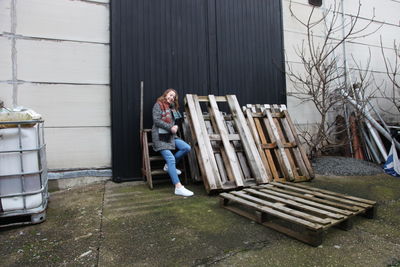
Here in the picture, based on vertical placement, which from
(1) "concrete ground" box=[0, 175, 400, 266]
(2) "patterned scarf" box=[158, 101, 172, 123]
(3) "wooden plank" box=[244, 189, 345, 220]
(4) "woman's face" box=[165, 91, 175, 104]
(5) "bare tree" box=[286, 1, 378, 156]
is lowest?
(1) "concrete ground" box=[0, 175, 400, 266]

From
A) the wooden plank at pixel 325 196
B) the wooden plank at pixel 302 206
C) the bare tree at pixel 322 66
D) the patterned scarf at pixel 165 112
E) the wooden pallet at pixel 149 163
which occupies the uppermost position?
the bare tree at pixel 322 66

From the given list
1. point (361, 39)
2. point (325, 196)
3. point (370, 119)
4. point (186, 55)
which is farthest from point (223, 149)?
point (361, 39)

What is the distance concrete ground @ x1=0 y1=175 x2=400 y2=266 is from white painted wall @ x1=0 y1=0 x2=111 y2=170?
42.8 inches

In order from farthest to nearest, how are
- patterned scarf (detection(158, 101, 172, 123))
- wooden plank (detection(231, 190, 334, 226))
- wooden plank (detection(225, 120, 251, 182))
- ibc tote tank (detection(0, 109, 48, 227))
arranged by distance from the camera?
→ wooden plank (detection(225, 120, 251, 182)), patterned scarf (detection(158, 101, 172, 123)), ibc tote tank (detection(0, 109, 48, 227)), wooden plank (detection(231, 190, 334, 226))

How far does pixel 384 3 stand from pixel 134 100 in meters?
7.36

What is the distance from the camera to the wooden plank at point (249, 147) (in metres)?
3.52

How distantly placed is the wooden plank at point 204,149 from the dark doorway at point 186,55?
26.8 inches

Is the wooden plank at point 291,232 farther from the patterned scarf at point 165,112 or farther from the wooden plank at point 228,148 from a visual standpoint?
the patterned scarf at point 165,112

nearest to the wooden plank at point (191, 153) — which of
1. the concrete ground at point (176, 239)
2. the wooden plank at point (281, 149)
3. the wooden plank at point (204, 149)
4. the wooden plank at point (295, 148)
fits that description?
the wooden plank at point (204, 149)

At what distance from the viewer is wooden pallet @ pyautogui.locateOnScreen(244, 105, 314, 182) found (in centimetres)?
384

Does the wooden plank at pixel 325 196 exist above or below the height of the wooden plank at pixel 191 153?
below

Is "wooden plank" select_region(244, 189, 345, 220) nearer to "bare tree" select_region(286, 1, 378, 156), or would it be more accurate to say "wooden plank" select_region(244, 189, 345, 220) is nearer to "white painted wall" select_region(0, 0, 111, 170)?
"white painted wall" select_region(0, 0, 111, 170)

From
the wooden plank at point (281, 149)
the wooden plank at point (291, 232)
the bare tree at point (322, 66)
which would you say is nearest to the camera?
the wooden plank at point (291, 232)

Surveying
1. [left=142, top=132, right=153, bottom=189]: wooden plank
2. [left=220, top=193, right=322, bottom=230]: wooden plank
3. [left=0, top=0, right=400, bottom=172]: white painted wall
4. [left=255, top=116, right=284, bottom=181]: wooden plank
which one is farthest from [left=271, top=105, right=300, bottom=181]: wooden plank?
[left=0, top=0, right=400, bottom=172]: white painted wall
